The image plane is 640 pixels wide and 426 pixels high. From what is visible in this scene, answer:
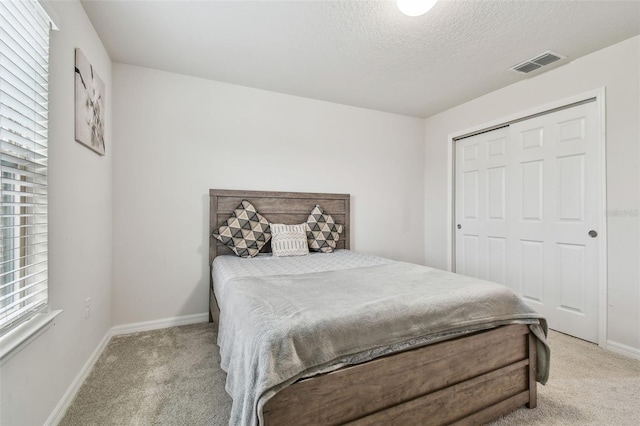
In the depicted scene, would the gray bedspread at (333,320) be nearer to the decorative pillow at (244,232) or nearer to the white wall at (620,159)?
the decorative pillow at (244,232)

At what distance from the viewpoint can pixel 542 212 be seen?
2822 millimetres

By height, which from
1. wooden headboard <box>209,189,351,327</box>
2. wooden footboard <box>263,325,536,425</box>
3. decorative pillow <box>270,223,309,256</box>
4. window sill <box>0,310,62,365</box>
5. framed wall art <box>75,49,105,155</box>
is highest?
framed wall art <box>75,49,105,155</box>

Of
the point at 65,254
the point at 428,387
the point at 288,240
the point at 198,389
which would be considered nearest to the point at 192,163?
the point at 288,240

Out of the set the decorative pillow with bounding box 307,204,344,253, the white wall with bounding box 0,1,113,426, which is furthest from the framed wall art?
the decorative pillow with bounding box 307,204,344,253

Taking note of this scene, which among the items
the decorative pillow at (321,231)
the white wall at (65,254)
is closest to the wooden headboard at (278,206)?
the decorative pillow at (321,231)

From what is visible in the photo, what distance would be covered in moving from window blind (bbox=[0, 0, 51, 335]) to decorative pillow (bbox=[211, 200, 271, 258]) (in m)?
1.44

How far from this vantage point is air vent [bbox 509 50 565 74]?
8.00 feet

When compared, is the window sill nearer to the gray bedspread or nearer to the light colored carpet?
the light colored carpet

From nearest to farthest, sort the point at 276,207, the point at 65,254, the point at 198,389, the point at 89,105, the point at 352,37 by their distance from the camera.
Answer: the point at 65,254 < the point at 198,389 < the point at 89,105 < the point at 352,37 < the point at 276,207

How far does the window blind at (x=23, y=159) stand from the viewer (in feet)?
3.73

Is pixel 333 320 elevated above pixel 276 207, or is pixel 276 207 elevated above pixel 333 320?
pixel 276 207

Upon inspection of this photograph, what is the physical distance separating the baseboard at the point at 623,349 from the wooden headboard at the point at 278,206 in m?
2.42

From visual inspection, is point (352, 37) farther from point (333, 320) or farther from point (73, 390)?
point (73, 390)

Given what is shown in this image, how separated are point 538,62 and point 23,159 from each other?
3646mm
